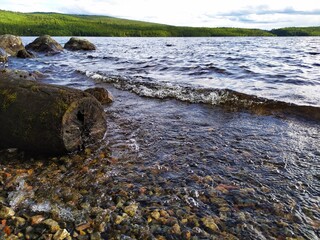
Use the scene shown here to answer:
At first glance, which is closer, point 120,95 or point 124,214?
point 124,214

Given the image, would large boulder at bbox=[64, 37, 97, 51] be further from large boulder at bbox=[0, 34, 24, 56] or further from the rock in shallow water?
the rock in shallow water

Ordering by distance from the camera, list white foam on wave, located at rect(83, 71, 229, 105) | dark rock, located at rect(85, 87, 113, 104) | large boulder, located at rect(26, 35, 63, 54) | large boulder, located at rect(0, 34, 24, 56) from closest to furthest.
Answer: dark rock, located at rect(85, 87, 113, 104) → white foam on wave, located at rect(83, 71, 229, 105) → large boulder, located at rect(0, 34, 24, 56) → large boulder, located at rect(26, 35, 63, 54)

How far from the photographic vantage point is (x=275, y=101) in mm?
11141

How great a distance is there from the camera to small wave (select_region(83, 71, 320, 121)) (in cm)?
1009

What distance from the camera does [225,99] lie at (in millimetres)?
11734

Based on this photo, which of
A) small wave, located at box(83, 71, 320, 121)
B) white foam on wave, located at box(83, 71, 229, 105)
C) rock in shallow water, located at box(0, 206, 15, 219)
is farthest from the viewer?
white foam on wave, located at box(83, 71, 229, 105)

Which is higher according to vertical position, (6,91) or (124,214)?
(6,91)

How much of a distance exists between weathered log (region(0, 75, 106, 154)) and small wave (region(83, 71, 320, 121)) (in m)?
6.12

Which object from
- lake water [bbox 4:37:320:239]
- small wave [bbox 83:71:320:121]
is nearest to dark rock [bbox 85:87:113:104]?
lake water [bbox 4:37:320:239]

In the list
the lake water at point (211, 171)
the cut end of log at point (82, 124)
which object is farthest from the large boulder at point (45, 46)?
the cut end of log at point (82, 124)

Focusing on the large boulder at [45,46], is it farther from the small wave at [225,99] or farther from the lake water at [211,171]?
the lake water at [211,171]

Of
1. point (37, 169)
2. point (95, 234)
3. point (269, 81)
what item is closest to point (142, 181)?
point (95, 234)

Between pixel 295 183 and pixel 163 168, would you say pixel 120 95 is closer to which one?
pixel 163 168

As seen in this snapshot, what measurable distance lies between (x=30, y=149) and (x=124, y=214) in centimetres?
294
